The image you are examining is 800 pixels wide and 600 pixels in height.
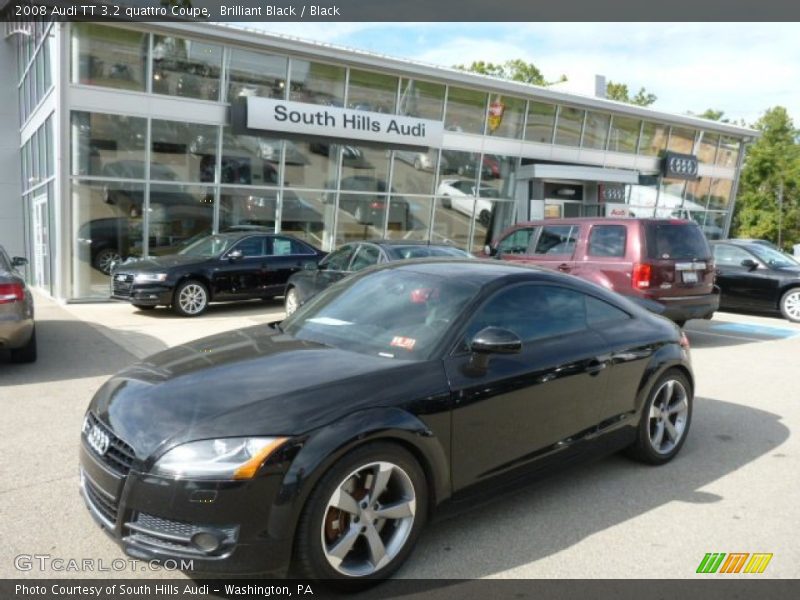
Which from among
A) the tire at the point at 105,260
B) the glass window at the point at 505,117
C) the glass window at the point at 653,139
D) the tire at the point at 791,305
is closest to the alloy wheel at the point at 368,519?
the tire at the point at 791,305

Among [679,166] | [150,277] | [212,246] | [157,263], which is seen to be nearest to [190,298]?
[150,277]

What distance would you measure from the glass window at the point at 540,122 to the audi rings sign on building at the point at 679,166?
261 inches

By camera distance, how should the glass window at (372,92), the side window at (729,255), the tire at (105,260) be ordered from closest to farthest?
1. the side window at (729,255)
2. the tire at (105,260)
3. the glass window at (372,92)

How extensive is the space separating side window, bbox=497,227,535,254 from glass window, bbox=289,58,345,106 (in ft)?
26.5

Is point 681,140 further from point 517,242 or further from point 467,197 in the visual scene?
point 517,242

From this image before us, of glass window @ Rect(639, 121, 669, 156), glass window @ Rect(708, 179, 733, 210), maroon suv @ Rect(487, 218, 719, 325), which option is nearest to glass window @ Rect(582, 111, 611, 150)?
glass window @ Rect(639, 121, 669, 156)

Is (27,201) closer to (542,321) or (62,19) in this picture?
(62,19)

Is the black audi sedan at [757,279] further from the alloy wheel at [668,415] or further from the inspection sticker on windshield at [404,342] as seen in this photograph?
the inspection sticker on windshield at [404,342]

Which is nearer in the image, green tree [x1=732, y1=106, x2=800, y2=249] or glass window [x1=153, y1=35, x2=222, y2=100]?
glass window [x1=153, y1=35, x2=222, y2=100]

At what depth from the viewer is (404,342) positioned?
3713 millimetres

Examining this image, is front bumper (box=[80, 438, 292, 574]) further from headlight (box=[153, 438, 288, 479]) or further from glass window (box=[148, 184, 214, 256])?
glass window (box=[148, 184, 214, 256])

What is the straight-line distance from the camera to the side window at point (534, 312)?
3.93 metres

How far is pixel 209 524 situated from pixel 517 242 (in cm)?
945

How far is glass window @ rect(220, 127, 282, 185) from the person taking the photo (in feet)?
53.5
